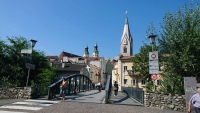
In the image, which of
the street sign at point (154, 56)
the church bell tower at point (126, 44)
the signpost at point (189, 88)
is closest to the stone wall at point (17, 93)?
the street sign at point (154, 56)

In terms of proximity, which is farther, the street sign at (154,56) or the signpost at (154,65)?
the street sign at (154,56)

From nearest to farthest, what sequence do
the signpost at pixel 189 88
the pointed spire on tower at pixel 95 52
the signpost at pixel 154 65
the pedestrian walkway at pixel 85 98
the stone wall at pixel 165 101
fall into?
the signpost at pixel 189 88 → the stone wall at pixel 165 101 → the signpost at pixel 154 65 → the pedestrian walkway at pixel 85 98 → the pointed spire on tower at pixel 95 52

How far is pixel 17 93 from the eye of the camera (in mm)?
10648

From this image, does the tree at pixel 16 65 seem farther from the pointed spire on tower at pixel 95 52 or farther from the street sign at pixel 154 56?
the pointed spire on tower at pixel 95 52

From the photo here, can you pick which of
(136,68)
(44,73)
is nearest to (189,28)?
(44,73)

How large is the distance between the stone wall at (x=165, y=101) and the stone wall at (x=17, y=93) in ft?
25.0

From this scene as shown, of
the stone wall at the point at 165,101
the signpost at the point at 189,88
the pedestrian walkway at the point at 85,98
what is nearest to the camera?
the signpost at the point at 189,88

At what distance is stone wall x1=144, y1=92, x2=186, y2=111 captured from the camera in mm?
9219

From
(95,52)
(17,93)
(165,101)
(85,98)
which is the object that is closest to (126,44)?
(95,52)

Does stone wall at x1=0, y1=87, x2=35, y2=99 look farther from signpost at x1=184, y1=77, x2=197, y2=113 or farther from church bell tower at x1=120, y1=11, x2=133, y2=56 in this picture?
church bell tower at x1=120, y1=11, x2=133, y2=56

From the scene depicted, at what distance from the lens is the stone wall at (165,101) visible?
9.22 meters

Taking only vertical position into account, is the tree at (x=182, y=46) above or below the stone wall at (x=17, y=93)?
above

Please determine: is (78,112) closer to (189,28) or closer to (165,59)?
(165,59)

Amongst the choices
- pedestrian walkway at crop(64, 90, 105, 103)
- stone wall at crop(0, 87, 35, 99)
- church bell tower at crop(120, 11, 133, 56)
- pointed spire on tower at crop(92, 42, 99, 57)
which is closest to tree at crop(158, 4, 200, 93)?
pedestrian walkway at crop(64, 90, 105, 103)
